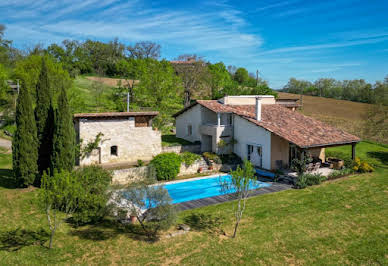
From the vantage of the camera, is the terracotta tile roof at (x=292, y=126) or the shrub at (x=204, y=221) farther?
the terracotta tile roof at (x=292, y=126)

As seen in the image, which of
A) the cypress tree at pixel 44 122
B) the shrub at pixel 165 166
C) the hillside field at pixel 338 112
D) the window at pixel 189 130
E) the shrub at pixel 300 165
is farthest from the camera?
the hillside field at pixel 338 112

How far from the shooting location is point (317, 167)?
2316cm

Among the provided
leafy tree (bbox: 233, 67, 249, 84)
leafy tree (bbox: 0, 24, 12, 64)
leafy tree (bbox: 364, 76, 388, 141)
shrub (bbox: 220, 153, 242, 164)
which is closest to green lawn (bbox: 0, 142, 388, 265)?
shrub (bbox: 220, 153, 242, 164)

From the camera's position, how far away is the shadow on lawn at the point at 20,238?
11.2 metres

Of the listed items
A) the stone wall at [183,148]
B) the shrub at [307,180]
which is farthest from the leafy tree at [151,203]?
the stone wall at [183,148]

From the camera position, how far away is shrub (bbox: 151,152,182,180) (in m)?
22.0

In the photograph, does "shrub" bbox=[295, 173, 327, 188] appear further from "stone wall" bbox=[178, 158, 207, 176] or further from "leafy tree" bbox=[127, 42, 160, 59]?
"leafy tree" bbox=[127, 42, 160, 59]

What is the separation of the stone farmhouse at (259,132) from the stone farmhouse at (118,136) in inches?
228

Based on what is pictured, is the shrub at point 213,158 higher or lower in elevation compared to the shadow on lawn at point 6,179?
higher

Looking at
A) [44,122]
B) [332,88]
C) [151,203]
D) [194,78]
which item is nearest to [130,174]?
[44,122]

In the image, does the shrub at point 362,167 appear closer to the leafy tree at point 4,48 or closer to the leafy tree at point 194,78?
the leafy tree at point 194,78

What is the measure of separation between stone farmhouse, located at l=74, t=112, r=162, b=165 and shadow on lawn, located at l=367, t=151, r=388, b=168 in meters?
20.1

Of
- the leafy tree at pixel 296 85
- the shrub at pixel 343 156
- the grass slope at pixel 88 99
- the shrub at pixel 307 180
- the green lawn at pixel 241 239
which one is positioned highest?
the leafy tree at pixel 296 85

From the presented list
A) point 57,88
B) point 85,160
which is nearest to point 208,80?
point 57,88
